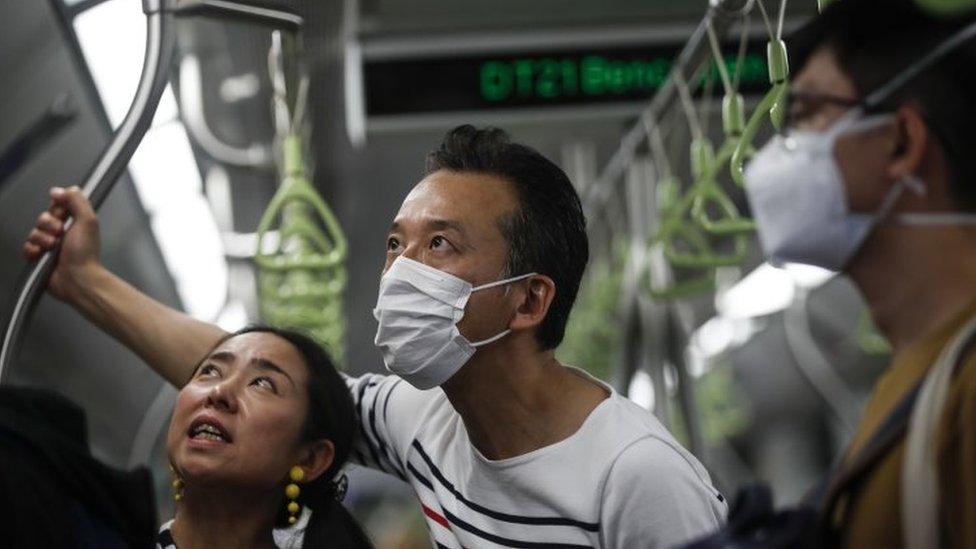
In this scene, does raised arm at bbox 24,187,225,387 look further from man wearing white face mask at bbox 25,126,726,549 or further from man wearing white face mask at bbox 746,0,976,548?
man wearing white face mask at bbox 746,0,976,548

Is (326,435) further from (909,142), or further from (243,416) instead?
(909,142)

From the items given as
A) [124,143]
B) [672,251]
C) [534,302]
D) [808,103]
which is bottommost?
[672,251]

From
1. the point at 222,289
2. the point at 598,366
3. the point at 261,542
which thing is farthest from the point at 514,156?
the point at 222,289

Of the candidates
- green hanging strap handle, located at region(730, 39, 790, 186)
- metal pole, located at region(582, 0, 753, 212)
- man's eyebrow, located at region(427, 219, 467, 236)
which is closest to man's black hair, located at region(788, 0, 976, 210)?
green hanging strap handle, located at region(730, 39, 790, 186)

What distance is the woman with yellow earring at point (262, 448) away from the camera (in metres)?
2.86

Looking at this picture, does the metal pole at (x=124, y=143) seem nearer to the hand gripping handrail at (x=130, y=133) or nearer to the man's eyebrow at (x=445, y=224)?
the hand gripping handrail at (x=130, y=133)

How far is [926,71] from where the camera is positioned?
167 cm

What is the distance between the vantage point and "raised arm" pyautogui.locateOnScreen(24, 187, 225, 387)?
2881 millimetres

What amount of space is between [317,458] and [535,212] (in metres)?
0.75

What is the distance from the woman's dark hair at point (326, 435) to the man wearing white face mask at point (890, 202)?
4.91 ft

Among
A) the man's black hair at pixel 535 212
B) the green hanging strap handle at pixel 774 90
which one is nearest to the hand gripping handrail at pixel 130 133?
the man's black hair at pixel 535 212

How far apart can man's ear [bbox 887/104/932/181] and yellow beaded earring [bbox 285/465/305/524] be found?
1.64 meters

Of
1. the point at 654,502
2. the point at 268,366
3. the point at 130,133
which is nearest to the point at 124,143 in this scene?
the point at 130,133

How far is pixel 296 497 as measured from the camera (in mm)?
2994
